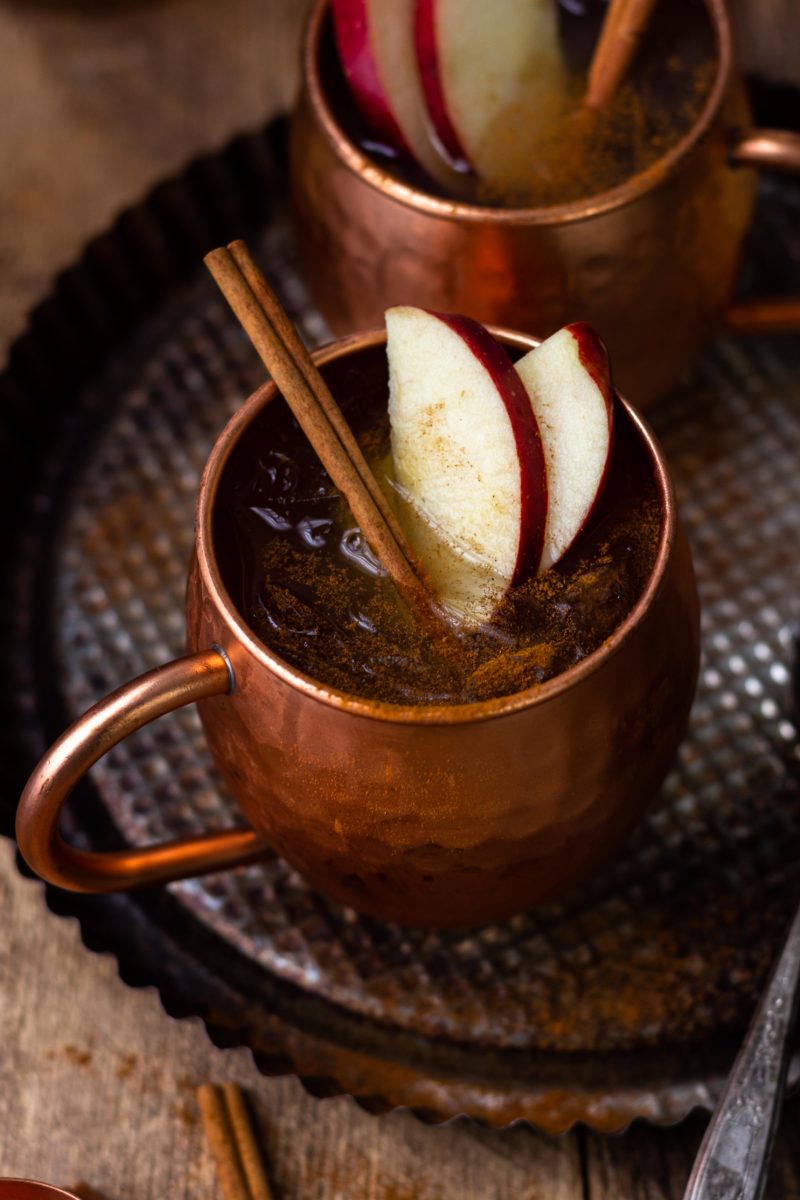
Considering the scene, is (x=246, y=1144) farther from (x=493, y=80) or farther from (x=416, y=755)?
(x=493, y=80)

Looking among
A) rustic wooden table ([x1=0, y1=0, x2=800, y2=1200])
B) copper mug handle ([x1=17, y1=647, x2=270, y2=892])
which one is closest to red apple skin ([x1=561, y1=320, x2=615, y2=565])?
copper mug handle ([x1=17, y1=647, x2=270, y2=892])

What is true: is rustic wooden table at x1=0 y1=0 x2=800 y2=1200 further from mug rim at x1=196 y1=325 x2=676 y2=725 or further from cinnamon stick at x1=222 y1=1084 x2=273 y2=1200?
mug rim at x1=196 y1=325 x2=676 y2=725

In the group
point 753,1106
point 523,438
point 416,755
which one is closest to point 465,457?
point 523,438

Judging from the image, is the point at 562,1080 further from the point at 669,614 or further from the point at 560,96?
the point at 560,96

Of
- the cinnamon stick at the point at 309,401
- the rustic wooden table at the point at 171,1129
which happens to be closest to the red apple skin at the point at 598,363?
the cinnamon stick at the point at 309,401

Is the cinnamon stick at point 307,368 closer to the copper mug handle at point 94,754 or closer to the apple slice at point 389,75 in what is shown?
the copper mug handle at point 94,754

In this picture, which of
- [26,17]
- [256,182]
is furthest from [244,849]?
[26,17]
